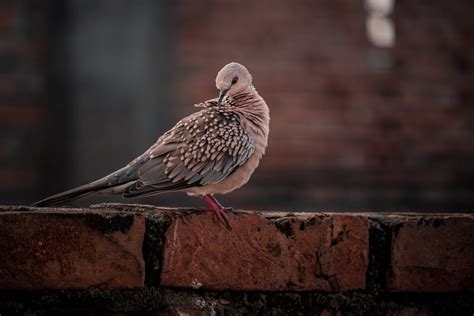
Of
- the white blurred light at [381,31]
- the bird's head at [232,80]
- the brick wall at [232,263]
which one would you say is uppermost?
the white blurred light at [381,31]

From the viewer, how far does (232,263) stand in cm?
277

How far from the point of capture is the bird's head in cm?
372

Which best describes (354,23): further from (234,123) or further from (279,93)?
(234,123)

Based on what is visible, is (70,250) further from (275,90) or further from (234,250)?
(275,90)

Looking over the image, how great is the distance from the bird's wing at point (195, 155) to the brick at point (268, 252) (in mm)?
626

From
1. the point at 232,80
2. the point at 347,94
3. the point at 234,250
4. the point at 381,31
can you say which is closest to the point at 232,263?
the point at 234,250

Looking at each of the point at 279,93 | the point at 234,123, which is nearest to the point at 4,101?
the point at 279,93

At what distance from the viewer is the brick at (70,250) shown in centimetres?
259

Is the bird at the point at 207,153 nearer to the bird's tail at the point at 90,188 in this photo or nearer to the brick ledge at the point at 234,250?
the bird's tail at the point at 90,188

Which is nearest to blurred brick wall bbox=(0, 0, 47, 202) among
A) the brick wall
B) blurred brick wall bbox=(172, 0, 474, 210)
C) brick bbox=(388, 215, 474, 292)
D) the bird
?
blurred brick wall bbox=(172, 0, 474, 210)

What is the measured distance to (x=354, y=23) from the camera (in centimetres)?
818

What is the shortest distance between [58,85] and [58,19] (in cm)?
52

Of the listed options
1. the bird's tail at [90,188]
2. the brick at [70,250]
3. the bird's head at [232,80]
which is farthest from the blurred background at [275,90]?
the brick at [70,250]

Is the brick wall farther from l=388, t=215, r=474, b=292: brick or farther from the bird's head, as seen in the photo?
the bird's head
